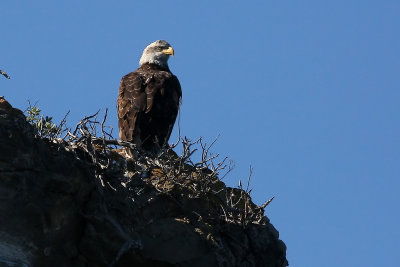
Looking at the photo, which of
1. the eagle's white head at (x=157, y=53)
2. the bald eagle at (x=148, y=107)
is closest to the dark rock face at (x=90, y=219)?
the bald eagle at (x=148, y=107)

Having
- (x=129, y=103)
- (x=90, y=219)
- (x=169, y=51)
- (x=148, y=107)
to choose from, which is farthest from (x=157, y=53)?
(x=90, y=219)

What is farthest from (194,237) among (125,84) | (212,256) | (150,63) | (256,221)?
(150,63)

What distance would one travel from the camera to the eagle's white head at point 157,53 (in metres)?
13.7

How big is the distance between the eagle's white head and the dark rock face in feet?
16.4

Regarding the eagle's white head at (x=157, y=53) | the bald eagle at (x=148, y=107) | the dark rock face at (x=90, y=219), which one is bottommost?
the dark rock face at (x=90, y=219)

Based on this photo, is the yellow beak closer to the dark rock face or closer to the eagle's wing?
the eagle's wing

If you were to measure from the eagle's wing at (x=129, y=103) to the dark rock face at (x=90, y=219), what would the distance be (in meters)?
2.77

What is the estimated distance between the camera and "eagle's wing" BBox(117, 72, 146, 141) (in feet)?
38.2

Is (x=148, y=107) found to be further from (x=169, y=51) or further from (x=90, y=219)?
(x=90, y=219)

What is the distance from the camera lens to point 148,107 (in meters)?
11.7

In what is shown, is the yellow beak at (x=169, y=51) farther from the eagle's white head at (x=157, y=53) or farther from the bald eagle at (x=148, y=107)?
the bald eagle at (x=148, y=107)

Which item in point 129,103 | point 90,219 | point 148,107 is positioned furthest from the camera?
point 129,103

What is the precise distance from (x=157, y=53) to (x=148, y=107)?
2.28m

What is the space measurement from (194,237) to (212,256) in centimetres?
26
